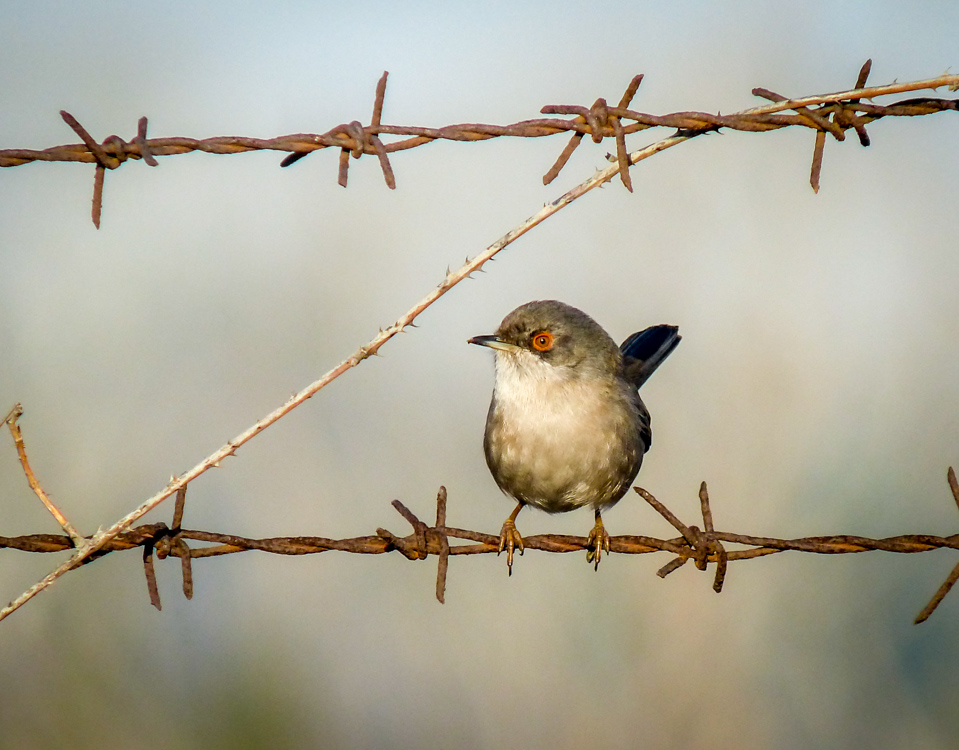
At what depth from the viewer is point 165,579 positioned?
6.75 meters

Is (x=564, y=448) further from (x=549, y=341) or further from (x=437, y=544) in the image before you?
(x=437, y=544)

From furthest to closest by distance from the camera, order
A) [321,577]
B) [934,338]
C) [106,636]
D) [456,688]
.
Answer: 1. [934,338]
2. [321,577]
3. [456,688]
4. [106,636]

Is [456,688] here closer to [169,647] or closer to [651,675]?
[651,675]

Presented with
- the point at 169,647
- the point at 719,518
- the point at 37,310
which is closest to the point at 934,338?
the point at 719,518

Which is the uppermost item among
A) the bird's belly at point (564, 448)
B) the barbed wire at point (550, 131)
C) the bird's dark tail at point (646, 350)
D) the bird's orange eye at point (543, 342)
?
the barbed wire at point (550, 131)

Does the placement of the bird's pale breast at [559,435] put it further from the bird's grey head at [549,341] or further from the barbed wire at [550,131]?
A: the barbed wire at [550,131]

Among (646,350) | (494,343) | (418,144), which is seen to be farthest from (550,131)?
(646,350)

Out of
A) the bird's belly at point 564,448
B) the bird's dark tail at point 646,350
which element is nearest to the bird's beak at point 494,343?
the bird's belly at point 564,448

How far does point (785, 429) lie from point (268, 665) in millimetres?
4451

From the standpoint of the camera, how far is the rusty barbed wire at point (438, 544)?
291 cm

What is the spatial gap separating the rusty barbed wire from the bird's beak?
61.6 inches

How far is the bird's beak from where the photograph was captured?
467 cm

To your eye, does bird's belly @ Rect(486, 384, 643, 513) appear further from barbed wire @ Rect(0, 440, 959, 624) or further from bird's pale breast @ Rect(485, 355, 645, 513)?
barbed wire @ Rect(0, 440, 959, 624)

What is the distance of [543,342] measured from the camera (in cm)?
474
